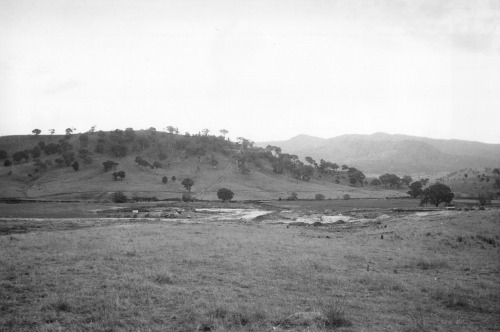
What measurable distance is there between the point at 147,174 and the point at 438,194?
407 ft

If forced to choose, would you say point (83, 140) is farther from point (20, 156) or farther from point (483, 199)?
point (483, 199)

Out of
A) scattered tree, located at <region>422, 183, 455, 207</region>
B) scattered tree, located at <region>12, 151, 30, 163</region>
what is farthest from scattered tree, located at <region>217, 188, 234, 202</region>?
scattered tree, located at <region>12, 151, 30, 163</region>

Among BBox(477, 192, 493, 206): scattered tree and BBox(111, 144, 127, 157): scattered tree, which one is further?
BBox(111, 144, 127, 157): scattered tree

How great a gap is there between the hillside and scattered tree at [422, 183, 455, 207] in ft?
165

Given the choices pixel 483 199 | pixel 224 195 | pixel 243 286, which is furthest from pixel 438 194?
pixel 243 286

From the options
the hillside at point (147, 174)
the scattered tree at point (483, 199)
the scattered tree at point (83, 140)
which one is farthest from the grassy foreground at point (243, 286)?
the scattered tree at point (83, 140)

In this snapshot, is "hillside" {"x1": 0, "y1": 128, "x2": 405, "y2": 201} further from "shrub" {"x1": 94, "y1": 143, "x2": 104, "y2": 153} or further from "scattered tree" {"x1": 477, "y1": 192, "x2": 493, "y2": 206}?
"scattered tree" {"x1": 477, "y1": 192, "x2": 493, "y2": 206}

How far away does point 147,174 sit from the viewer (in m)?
155

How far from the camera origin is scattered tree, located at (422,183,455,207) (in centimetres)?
8100

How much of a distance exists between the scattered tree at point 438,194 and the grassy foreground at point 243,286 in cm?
5781

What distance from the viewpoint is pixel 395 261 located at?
933 inches

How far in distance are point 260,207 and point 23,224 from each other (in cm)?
5991

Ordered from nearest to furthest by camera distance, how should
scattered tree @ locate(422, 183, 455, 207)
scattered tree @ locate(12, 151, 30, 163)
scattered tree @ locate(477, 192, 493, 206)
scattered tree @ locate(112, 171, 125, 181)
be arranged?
scattered tree @ locate(422, 183, 455, 207) < scattered tree @ locate(477, 192, 493, 206) < scattered tree @ locate(112, 171, 125, 181) < scattered tree @ locate(12, 151, 30, 163)

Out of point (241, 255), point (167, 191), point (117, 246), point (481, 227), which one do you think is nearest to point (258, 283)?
point (241, 255)
